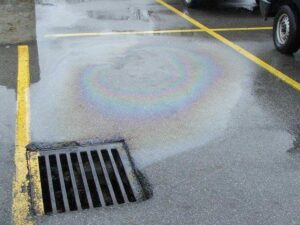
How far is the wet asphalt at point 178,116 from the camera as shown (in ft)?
12.0

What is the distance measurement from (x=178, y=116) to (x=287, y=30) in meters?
3.18

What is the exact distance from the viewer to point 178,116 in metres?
5.25

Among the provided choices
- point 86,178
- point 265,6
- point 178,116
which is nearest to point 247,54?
point 265,6

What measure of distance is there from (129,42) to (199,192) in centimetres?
473

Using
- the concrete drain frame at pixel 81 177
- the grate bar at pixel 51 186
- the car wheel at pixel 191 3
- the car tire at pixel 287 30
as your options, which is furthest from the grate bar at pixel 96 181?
the car wheel at pixel 191 3

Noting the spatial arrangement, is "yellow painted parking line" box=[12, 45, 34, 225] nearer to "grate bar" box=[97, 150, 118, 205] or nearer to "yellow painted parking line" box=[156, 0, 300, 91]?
"grate bar" box=[97, 150, 118, 205]

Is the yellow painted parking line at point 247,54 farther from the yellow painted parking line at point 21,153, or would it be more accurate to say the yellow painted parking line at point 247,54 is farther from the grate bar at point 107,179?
the yellow painted parking line at point 21,153

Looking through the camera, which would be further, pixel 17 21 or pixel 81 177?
pixel 17 21

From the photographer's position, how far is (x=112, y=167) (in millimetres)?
4227

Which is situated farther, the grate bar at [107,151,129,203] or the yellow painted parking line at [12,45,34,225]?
the grate bar at [107,151,129,203]

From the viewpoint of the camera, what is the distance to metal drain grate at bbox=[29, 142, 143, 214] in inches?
147

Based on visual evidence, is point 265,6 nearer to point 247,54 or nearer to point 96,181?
point 247,54

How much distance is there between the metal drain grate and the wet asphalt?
15cm

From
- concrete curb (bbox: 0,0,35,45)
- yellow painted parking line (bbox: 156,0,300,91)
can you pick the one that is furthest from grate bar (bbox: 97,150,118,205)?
concrete curb (bbox: 0,0,35,45)
